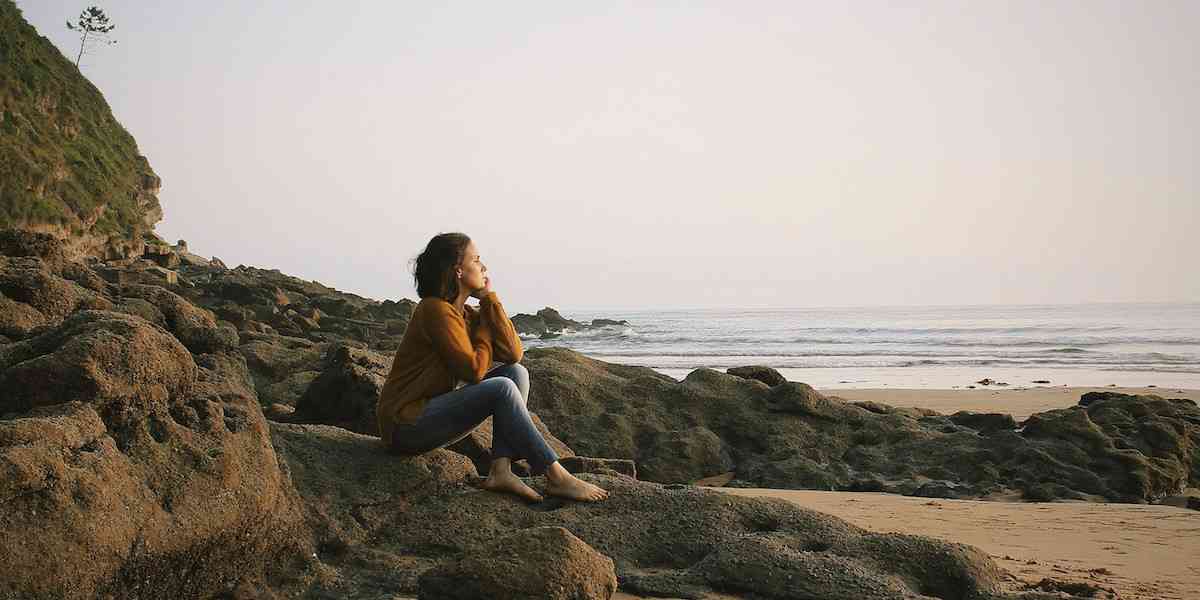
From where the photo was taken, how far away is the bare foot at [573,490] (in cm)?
522

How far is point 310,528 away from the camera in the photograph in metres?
4.69

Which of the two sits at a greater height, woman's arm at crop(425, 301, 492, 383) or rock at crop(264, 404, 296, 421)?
woman's arm at crop(425, 301, 492, 383)

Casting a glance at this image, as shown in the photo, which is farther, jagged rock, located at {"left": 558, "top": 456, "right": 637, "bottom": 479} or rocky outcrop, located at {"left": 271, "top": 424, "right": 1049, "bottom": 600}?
jagged rock, located at {"left": 558, "top": 456, "right": 637, "bottom": 479}

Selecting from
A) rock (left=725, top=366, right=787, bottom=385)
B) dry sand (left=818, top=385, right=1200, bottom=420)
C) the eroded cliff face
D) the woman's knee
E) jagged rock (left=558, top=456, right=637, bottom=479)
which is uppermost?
the eroded cliff face

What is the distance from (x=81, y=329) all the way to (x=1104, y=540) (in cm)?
639

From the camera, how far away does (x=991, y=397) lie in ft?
58.3

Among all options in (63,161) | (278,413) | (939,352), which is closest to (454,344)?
(278,413)


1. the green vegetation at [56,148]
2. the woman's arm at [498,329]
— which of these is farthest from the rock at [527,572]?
the green vegetation at [56,148]

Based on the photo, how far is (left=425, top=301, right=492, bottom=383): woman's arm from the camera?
17.0 feet

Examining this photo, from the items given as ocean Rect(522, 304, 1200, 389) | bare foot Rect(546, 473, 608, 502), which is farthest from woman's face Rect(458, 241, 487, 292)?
ocean Rect(522, 304, 1200, 389)

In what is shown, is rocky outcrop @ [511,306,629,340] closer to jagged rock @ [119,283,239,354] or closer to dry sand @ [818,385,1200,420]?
dry sand @ [818,385,1200,420]

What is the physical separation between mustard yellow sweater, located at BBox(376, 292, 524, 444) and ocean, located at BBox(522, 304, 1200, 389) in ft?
56.3

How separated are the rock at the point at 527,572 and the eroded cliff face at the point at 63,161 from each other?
25.6 meters

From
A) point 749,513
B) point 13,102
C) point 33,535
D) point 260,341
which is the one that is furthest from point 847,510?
point 13,102
